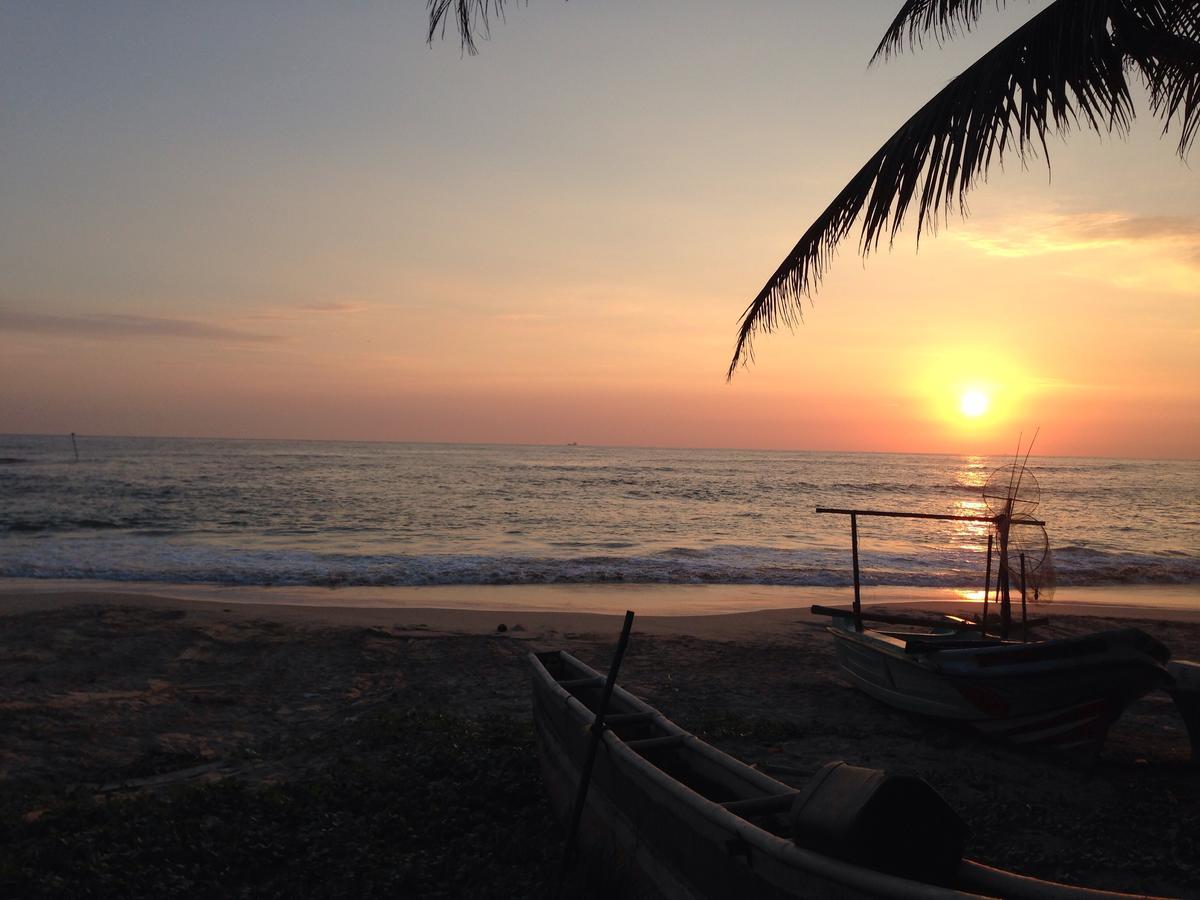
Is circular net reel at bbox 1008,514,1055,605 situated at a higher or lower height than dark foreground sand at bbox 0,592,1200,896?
higher

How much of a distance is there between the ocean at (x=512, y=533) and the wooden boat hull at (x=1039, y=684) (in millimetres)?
5738

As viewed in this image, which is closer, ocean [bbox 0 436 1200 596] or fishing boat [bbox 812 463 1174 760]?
fishing boat [bbox 812 463 1174 760]

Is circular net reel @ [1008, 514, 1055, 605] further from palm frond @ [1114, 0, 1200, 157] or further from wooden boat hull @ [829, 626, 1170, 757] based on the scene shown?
palm frond @ [1114, 0, 1200, 157]

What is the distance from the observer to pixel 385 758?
6387 millimetres

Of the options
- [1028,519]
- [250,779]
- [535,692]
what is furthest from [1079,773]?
[250,779]

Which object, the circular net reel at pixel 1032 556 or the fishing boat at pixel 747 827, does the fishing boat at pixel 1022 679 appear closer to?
the circular net reel at pixel 1032 556

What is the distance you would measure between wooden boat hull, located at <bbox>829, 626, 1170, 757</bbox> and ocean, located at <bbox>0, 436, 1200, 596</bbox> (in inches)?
226

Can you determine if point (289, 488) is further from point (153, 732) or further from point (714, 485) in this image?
point (153, 732)

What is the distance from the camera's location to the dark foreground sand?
4.81 metres

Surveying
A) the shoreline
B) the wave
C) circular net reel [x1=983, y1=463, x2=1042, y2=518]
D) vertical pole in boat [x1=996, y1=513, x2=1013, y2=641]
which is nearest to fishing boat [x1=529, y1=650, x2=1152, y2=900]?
vertical pole in boat [x1=996, y1=513, x2=1013, y2=641]

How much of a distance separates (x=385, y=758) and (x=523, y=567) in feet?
41.5

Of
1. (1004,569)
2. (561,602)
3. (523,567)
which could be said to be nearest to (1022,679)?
(1004,569)

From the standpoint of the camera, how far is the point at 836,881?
2781mm

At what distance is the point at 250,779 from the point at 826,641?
310 inches
